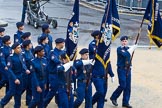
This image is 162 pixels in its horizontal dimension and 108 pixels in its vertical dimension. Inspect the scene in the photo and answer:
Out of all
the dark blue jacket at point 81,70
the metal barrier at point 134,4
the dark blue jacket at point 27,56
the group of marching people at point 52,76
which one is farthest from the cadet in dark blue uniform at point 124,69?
the metal barrier at point 134,4

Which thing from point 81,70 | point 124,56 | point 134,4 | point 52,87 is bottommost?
point 52,87

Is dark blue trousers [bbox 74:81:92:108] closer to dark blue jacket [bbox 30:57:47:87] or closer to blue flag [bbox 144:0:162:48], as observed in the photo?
dark blue jacket [bbox 30:57:47:87]

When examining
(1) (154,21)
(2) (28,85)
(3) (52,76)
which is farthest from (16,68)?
(1) (154,21)

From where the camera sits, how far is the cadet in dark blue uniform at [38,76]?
9.30 m

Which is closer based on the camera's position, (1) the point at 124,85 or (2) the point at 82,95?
(2) the point at 82,95

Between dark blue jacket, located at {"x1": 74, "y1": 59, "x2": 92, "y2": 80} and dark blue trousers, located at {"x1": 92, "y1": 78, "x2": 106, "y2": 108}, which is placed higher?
dark blue jacket, located at {"x1": 74, "y1": 59, "x2": 92, "y2": 80}

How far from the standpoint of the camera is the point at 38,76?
31.0 ft

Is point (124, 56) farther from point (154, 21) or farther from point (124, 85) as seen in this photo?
point (154, 21)

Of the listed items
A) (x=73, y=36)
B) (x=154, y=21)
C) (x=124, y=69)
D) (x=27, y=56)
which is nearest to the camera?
(x=73, y=36)

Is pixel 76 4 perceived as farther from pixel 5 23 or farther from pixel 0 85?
pixel 5 23

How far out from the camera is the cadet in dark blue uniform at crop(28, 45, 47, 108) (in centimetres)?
930

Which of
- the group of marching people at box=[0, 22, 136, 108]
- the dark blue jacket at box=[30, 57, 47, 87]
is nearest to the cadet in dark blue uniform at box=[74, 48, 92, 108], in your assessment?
the group of marching people at box=[0, 22, 136, 108]

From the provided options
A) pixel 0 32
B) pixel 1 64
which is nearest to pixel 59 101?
pixel 1 64

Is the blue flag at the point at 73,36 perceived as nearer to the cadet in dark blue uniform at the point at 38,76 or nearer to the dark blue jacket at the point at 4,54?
the cadet in dark blue uniform at the point at 38,76
